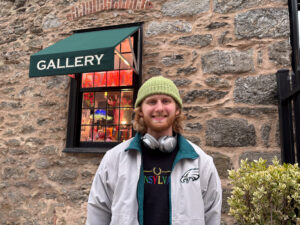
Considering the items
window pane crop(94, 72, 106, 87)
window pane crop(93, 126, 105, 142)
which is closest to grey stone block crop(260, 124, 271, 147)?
window pane crop(93, 126, 105, 142)

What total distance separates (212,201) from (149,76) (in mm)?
2320

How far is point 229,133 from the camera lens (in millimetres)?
3193

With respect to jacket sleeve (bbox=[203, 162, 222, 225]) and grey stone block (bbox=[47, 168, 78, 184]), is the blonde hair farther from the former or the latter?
grey stone block (bbox=[47, 168, 78, 184])

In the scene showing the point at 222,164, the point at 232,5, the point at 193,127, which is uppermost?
the point at 232,5

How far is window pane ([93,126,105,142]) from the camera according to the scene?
394cm

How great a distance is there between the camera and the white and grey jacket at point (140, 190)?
5.12 feet

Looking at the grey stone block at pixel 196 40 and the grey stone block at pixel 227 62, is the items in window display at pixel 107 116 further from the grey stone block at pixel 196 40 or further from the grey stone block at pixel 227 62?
the grey stone block at pixel 227 62

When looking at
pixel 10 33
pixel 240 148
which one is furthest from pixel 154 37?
pixel 10 33

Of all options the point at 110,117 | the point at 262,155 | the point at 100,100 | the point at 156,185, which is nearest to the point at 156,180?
the point at 156,185

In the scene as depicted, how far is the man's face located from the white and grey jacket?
0.51 feet

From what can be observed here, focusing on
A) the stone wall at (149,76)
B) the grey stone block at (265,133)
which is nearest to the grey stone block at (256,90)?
the stone wall at (149,76)

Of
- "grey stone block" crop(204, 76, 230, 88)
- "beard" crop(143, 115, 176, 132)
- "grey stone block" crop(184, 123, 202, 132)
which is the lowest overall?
"beard" crop(143, 115, 176, 132)

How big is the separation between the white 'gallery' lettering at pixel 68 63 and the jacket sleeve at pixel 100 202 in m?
1.73

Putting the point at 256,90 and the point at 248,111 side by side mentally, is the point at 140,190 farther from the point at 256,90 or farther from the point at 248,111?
the point at 256,90
